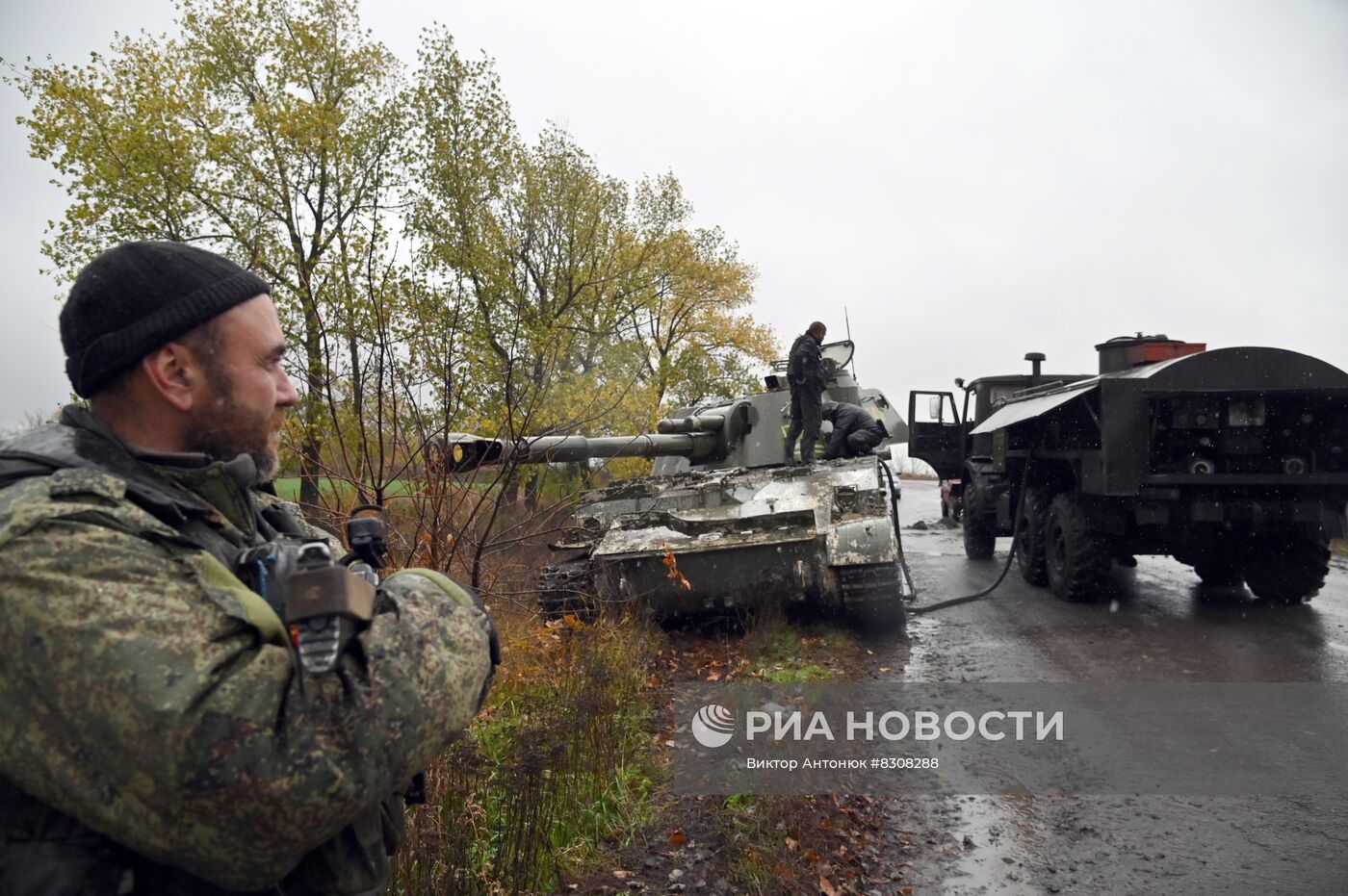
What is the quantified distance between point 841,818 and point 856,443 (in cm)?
550

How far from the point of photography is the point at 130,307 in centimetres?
139

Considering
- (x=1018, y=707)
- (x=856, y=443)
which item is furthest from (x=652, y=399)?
(x=1018, y=707)

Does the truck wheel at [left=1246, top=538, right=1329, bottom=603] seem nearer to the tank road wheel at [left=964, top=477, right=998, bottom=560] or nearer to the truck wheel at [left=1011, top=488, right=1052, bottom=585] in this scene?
the truck wheel at [left=1011, top=488, right=1052, bottom=585]

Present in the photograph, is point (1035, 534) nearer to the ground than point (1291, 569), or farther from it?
farther from it

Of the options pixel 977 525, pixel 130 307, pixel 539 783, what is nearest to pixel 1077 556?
pixel 977 525

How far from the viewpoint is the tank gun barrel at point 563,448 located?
4.81 m

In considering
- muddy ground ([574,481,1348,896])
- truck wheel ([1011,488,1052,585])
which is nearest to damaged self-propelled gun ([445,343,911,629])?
truck wheel ([1011,488,1052,585])

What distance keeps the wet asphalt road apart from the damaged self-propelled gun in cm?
73

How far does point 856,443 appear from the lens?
29.4 ft

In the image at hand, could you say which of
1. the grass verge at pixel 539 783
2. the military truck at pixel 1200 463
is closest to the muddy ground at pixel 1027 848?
the grass verge at pixel 539 783

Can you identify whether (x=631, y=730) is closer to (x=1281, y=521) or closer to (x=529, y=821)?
(x=529, y=821)

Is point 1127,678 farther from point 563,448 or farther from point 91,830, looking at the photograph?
point 91,830

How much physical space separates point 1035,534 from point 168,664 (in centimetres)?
958

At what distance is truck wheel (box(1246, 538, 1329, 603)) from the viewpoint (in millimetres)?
8000
